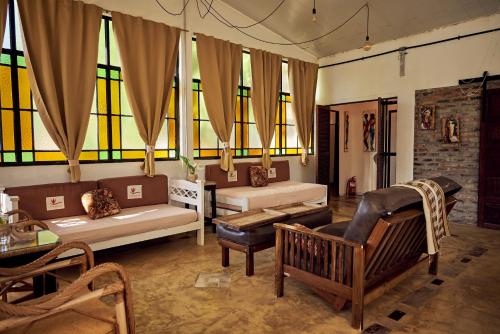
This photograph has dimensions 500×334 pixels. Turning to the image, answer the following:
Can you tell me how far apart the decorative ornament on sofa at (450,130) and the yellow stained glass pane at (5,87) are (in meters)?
5.85

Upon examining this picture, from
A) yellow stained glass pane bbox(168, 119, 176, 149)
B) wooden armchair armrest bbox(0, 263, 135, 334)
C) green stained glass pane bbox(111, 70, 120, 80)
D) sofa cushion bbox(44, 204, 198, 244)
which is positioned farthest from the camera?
yellow stained glass pane bbox(168, 119, 176, 149)

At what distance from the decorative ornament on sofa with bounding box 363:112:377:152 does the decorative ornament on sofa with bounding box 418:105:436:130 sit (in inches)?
91.6

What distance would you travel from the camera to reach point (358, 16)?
17.2 feet

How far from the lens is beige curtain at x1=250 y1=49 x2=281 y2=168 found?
582 cm

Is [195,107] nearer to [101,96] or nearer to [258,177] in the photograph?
[101,96]

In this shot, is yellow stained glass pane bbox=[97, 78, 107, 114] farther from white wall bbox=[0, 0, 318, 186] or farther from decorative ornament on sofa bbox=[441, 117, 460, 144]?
decorative ornament on sofa bbox=[441, 117, 460, 144]

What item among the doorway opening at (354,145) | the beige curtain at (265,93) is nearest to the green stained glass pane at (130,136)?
the beige curtain at (265,93)

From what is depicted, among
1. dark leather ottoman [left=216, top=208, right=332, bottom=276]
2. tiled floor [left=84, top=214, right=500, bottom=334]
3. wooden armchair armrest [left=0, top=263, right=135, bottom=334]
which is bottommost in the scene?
tiled floor [left=84, top=214, right=500, bottom=334]

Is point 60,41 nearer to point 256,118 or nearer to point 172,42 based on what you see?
point 172,42

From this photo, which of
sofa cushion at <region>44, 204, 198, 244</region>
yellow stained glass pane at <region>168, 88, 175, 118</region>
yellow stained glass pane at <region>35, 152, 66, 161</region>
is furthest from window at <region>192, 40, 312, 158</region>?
yellow stained glass pane at <region>35, 152, 66, 161</region>

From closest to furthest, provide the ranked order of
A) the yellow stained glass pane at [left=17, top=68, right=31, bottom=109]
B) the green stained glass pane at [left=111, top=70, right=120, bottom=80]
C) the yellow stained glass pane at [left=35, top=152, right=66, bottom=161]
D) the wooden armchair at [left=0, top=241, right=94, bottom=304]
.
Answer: the wooden armchair at [left=0, top=241, right=94, bottom=304], the yellow stained glass pane at [left=17, top=68, right=31, bottom=109], the yellow stained glass pane at [left=35, top=152, right=66, bottom=161], the green stained glass pane at [left=111, top=70, right=120, bottom=80]

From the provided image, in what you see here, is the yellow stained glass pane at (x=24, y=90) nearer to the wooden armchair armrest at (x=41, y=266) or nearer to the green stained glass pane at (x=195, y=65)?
the green stained glass pane at (x=195, y=65)

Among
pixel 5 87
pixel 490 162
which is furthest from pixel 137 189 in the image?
pixel 490 162

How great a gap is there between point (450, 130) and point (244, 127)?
3.31m
